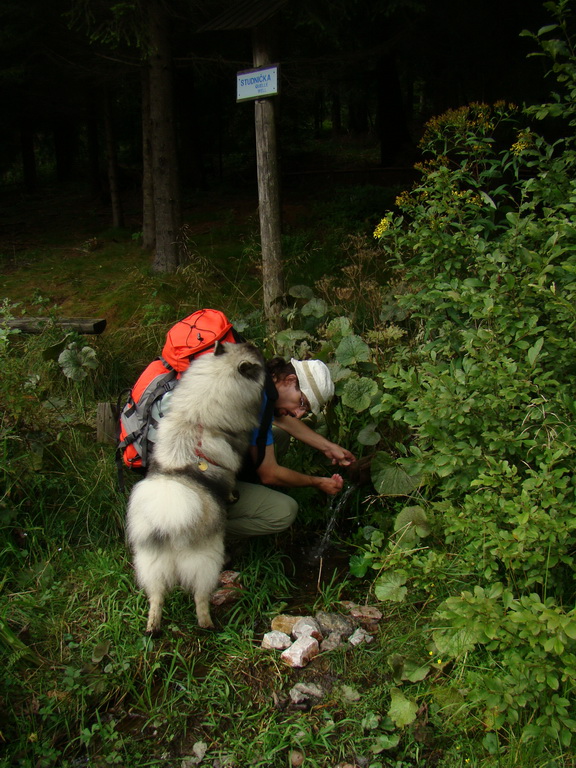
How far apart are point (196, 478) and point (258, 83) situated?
3.49 meters

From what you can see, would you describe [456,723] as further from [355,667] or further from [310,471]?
[310,471]

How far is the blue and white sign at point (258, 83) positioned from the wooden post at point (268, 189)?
0.17 meters

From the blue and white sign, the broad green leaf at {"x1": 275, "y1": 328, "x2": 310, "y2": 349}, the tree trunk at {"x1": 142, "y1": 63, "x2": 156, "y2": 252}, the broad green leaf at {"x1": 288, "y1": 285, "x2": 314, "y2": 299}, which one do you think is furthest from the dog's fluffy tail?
the tree trunk at {"x1": 142, "y1": 63, "x2": 156, "y2": 252}

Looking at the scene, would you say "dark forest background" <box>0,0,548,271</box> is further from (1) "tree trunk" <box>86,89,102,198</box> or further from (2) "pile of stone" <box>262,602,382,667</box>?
(2) "pile of stone" <box>262,602,382,667</box>

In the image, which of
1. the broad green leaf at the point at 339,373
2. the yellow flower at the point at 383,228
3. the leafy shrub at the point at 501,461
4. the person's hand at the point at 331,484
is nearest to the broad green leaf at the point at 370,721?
the leafy shrub at the point at 501,461

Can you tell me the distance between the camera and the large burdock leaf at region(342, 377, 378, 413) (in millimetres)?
3600

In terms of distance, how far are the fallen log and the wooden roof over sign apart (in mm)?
2630

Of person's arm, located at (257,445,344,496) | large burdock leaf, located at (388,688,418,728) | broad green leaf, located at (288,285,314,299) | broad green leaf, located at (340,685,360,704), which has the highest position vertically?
broad green leaf, located at (288,285,314,299)

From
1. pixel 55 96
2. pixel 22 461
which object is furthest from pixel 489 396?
pixel 55 96

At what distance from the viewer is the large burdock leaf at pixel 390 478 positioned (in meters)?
Result: 3.30

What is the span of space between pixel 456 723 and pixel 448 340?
5.89 feet

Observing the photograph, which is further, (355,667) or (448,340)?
(448,340)

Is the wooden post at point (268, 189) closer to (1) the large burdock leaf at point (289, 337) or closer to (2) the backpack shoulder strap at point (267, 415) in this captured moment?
(1) the large burdock leaf at point (289, 337)

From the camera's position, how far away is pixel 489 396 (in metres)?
2.40
